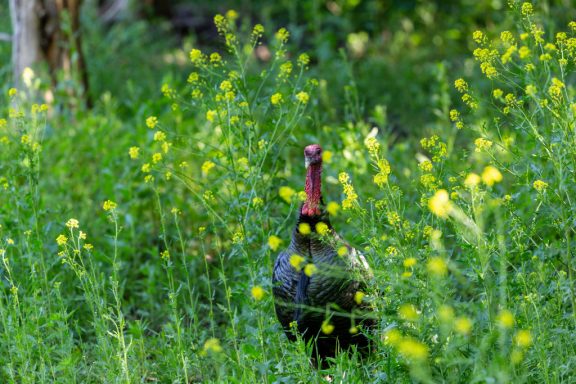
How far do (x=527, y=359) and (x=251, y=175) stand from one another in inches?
59.4

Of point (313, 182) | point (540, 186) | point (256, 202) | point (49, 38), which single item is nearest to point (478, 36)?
point (540, 186)

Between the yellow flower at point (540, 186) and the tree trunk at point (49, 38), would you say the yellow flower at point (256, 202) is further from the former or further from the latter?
the tree trunk at point (49, 38)

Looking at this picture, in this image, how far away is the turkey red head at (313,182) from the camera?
15.0 ft

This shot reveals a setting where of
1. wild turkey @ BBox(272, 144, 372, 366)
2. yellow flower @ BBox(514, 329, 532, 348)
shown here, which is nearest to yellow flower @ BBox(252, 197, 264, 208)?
wild turkey @ BBox(272, 144, 372, 366)

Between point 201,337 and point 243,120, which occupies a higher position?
point 243,120

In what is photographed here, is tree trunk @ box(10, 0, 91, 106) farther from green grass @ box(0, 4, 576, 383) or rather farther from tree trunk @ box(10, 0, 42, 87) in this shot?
green grass @ box(0, 4, 576, 383)

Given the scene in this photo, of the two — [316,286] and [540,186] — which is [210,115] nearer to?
[316,286]

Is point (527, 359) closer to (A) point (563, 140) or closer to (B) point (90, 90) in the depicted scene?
(A) point (563, 140)

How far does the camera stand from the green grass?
3.65 metres

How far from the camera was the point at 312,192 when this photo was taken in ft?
15.1

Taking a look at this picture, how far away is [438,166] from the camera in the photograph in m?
4.20

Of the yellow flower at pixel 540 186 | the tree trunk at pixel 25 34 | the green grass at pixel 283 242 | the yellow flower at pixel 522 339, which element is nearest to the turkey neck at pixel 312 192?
the green grass at pixel 283 242

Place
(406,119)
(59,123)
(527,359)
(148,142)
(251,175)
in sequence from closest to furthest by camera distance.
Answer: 1. (527,359)
2. (251,175)
3. (148,142)
4. (59,123)
5. (406,119)

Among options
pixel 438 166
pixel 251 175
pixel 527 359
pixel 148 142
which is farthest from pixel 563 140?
pixel 148 142
